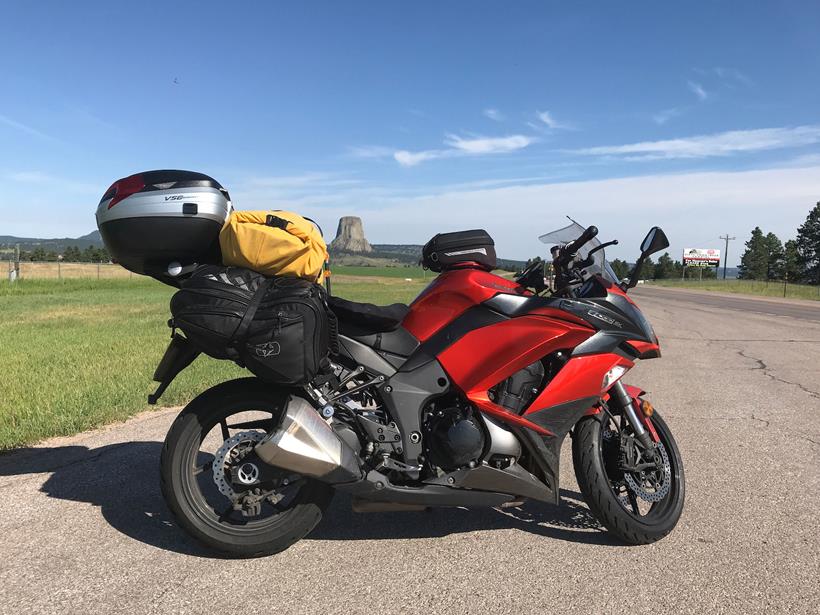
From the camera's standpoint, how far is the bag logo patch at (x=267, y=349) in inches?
107

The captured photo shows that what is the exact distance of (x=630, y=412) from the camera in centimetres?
336

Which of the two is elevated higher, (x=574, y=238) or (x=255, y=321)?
(x=574, y=238)

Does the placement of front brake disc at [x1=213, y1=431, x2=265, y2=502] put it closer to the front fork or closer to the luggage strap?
the luggage strap

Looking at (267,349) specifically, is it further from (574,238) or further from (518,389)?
(574,238)

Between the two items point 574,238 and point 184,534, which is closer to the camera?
point 184,534

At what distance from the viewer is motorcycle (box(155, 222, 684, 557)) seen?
294 cm

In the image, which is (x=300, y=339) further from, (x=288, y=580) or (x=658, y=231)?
(x=658, y=231)

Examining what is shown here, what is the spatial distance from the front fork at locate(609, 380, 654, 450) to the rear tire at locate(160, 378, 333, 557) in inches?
62.9

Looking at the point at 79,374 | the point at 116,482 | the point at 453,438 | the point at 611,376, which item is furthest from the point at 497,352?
the point at 79,374

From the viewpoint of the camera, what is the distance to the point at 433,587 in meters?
2.72

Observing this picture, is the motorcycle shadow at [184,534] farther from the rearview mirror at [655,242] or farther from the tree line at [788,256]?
the tree line at [788,256]

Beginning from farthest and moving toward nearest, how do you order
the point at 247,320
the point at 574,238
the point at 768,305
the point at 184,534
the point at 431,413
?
the point at 768,305, the point at 574,238, the point at 184,534, the point at 431,413, the point at 247,320

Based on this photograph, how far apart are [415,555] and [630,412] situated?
137cm

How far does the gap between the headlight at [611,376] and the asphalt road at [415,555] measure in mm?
807
